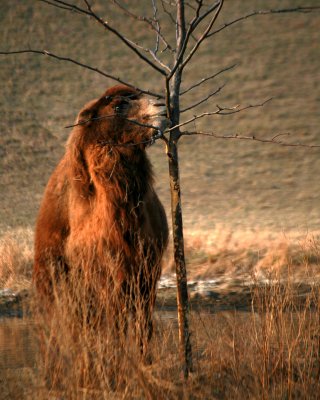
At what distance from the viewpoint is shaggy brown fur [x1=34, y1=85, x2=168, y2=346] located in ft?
17.7

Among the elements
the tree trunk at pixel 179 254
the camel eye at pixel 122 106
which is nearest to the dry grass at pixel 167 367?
the tree trunk at pixel 179 254

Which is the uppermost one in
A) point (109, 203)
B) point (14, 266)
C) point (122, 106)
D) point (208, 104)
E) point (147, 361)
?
point (208, 104)

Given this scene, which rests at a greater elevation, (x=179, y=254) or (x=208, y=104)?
(x=208, y=104)

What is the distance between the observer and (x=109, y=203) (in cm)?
547

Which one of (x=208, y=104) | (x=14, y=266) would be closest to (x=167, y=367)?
(x=14, y=266)

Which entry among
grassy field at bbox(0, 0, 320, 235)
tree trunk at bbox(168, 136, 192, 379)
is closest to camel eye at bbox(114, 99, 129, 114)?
tree trunk at bbox(168, 136, 192, 379)

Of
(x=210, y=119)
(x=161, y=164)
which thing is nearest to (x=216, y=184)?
(x=161, y=164)

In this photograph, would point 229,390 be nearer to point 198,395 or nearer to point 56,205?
point 198,395

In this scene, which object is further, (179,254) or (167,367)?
(167,367)

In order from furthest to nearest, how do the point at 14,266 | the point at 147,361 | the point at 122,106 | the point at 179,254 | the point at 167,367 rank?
the point at 14,266, the point at 122,106, the point at 147,361, the point at 167,367, the point at 179,254

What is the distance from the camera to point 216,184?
2720cm

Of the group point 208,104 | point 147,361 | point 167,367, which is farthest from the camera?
point 208,104

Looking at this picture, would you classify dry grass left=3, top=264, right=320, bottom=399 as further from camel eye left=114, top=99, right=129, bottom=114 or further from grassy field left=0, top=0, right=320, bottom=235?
grassy field left=0, top=0, right=320, bottom=235

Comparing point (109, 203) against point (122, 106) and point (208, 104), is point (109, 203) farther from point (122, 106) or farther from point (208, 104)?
point (208, 104)
